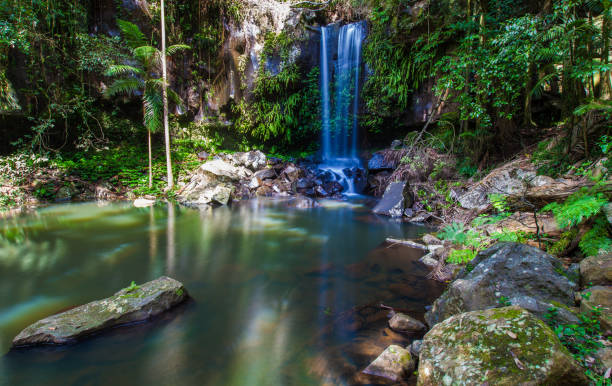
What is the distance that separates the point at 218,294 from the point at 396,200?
18.9ft

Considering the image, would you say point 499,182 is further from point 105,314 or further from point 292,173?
point 292,173

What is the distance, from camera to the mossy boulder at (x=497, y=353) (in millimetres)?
1459

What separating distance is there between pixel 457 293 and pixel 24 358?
3.60m

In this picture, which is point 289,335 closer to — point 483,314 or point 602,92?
point 483,314

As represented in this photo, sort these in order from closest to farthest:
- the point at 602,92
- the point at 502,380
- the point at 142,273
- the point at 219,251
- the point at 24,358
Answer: the point at 502,380, the point at 24,358, the point at 142,273, the point at 602,92, the point at 219,251

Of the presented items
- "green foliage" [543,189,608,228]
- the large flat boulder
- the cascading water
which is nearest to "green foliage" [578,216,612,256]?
"green foliage" [543,189,608,228]

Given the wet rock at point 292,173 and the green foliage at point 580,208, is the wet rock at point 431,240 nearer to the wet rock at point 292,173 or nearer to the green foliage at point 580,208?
the green foliage at point 580,208

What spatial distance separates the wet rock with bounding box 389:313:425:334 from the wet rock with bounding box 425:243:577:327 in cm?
13

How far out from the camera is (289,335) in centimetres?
270

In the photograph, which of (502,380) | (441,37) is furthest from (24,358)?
(441,37)

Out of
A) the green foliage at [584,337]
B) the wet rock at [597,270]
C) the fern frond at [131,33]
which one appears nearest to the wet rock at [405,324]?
the green foliage at [584,337]

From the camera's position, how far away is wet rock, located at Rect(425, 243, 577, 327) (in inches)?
91.4

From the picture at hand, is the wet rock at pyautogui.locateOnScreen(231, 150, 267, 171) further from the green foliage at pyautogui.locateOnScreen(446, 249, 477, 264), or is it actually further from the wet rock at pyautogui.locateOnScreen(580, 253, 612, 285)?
the wet rock at pyautogui.locateOnScreen(580, 253, 612, 285)

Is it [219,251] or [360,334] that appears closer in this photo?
[360,334]
